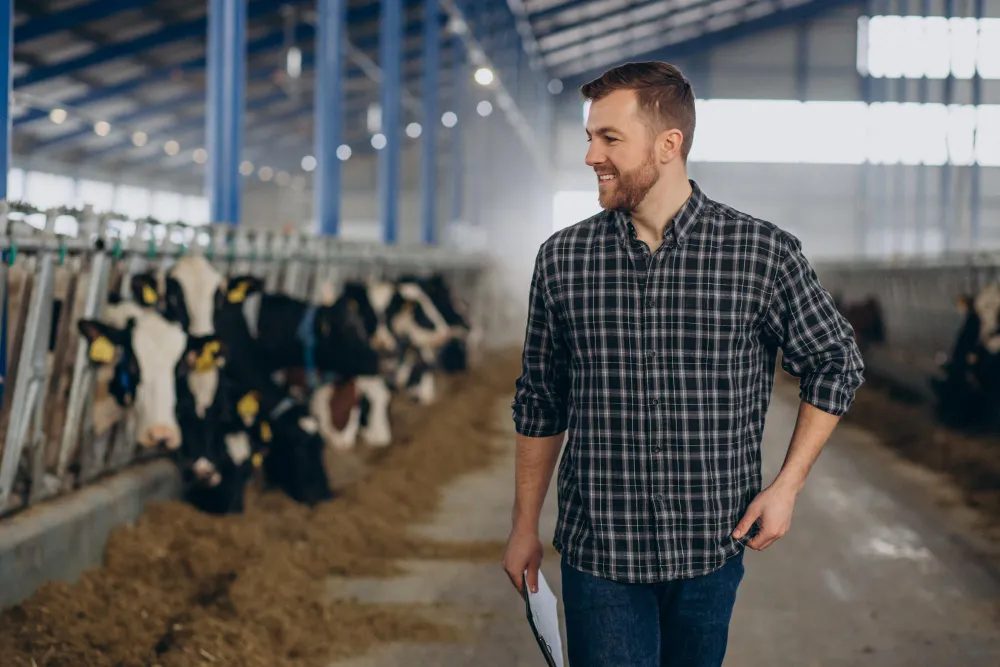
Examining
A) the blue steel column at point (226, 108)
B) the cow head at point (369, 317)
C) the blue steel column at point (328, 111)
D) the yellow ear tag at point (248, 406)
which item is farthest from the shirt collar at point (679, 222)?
the blue steel column at point (328, 111)

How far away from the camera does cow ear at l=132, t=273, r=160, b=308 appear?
5.38m

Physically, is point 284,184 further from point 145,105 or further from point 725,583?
point 725,583

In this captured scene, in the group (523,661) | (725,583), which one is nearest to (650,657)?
(725,583)

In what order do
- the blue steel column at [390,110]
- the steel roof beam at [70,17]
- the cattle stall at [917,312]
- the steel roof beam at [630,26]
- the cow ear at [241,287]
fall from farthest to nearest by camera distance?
the steel roof beam at [630,26] → the steel roof beam at [70,17] → the blue steel column at [390,110] → the cattle stall at [917,312] → the cow ear at [241,287]

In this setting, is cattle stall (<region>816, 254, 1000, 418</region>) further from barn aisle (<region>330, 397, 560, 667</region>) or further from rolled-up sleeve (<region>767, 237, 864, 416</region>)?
rolled-up sleeve (<region>767, 237, 864, 416</region>)

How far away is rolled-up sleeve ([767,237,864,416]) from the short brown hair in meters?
0.33

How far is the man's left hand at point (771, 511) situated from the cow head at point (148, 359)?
3.08m

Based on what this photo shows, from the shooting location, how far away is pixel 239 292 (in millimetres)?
5953

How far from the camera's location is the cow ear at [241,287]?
594 cm

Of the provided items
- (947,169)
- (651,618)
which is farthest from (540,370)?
(947,169)

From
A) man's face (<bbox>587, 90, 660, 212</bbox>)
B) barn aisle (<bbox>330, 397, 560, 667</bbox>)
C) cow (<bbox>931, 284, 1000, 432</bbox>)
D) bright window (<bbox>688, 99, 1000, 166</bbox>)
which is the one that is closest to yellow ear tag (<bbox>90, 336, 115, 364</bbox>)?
barn aisle (<bbox>330, 397, 560, 667</bbox>)

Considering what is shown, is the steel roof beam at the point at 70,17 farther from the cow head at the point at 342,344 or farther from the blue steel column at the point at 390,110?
the cow head at the point at 342,344

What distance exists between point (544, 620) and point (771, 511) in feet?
1.69

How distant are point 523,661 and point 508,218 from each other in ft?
101
